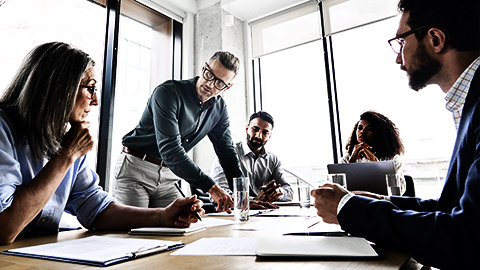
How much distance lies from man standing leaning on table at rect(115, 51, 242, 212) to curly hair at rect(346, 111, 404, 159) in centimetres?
127

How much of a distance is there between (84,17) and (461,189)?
121 inches

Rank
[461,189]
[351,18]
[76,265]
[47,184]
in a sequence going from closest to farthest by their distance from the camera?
[76,265] < [461,189] < [47,184] < [351,18]

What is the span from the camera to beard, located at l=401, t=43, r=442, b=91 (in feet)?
3.40

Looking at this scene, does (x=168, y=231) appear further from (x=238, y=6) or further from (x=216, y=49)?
(x=238, y=6)

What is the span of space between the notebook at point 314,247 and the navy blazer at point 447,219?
5 cm

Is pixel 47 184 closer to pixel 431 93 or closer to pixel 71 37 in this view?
pixel 71 37

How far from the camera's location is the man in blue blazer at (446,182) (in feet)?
1.90

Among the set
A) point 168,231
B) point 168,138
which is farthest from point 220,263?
point 168,138

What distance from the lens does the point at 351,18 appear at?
3.19 metres

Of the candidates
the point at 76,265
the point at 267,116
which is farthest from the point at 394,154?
the point at 76,265

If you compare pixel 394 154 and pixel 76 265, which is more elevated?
pixel 394 154

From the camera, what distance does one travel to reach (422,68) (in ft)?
3.51

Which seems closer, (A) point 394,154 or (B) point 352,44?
(A) point 394,154

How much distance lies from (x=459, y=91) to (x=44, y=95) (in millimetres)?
1300
